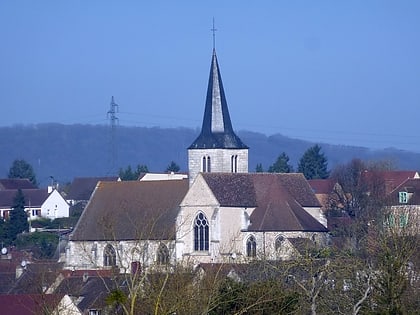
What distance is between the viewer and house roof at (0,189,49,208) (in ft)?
324

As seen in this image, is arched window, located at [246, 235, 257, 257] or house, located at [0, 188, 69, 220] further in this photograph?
house, located at [0, 188, 69, 220]

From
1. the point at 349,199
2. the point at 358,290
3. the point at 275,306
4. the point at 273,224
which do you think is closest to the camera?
the point at 275,306

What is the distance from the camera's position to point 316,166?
10625cm

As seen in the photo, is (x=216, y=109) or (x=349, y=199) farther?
(x=349, y=199)

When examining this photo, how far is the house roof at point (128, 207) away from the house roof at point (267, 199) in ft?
8.50

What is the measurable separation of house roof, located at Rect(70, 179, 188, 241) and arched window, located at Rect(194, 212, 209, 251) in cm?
105

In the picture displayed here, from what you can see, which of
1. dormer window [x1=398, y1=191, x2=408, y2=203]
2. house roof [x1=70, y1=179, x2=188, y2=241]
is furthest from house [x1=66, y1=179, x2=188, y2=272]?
dormer window [x1=398, y1=191, x2=408, y2=203]

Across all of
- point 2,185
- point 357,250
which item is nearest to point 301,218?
point 357,250

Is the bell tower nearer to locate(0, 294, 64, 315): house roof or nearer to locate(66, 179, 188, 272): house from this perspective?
locate(66, 179, 188, 272): house

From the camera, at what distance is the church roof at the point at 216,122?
6291 cm

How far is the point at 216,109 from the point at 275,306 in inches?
1511

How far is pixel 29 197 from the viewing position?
333ft

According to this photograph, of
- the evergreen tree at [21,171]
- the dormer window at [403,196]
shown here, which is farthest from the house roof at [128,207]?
the evergreen tree at [21,171]

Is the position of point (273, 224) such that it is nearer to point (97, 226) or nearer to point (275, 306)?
point (97, 226)
